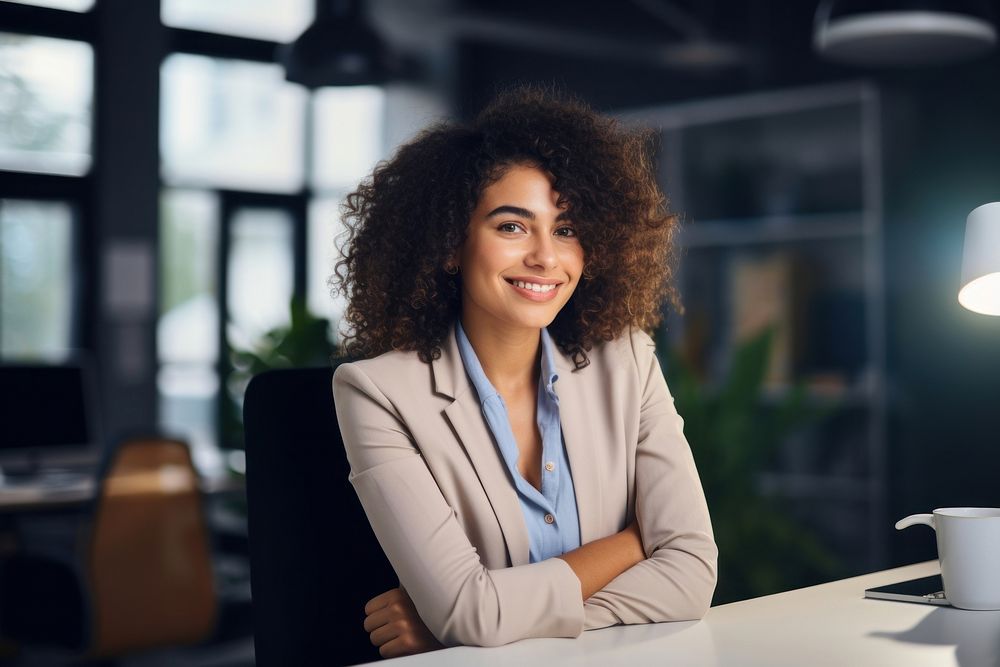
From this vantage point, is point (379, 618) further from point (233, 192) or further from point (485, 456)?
point (233, 192)

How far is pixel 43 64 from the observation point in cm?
639

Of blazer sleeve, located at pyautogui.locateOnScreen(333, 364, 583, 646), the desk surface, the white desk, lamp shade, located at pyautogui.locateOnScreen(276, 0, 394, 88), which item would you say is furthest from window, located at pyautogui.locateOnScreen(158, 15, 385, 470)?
the white desk

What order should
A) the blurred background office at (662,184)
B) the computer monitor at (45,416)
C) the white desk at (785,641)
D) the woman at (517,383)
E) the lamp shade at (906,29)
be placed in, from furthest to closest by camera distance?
1. the computer monitor at (45,416)
2. the blurred background office at (662,184)
3. the lamp shade at (906,29)
4. the woman at (517,383)
5. the white desk at (785,641)

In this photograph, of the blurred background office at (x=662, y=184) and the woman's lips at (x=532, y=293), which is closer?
the woman's lips at (x=532, y=293)

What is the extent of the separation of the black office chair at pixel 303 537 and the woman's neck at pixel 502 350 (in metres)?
0.24

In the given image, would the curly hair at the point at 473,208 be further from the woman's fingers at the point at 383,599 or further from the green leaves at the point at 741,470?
the green leaves at the point at 741,470

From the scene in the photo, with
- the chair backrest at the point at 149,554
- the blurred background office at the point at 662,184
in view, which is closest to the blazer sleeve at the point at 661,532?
the blurred background office at the point at 662,184

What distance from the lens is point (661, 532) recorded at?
5.20 feet

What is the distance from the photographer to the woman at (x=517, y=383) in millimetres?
1469

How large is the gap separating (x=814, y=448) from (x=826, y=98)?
1550 millimetres

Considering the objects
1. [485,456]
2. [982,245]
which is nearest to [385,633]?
[485,456]

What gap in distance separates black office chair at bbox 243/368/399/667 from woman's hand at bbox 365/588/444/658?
0.28 ft

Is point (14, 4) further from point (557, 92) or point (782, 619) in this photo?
point (782, 619)

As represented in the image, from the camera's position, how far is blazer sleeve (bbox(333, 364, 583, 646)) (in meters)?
1.36
